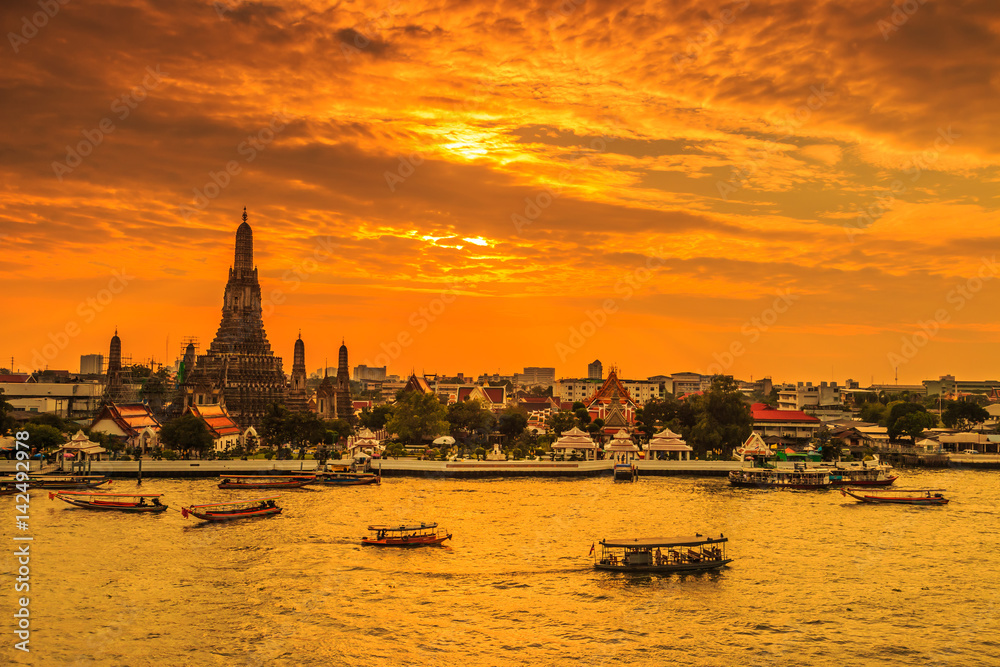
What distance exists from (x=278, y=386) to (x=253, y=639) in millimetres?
98183

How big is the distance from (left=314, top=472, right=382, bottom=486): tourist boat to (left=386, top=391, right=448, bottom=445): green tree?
30.9 m

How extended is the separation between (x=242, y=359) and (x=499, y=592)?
95852 mm

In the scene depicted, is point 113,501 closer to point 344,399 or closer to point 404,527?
point 404,527

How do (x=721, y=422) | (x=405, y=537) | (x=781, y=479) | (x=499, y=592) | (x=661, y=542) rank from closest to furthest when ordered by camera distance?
(x=499, y=592) → (x=661, y=542) → (x=405, y=537) → (x=781, y=479) → (x=721, y=422)

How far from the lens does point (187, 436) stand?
9062 centimetres

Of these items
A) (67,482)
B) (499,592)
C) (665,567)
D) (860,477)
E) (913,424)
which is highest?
(913,424)

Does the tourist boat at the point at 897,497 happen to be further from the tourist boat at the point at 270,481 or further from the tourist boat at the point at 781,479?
the tourist boat at the point at 270,481

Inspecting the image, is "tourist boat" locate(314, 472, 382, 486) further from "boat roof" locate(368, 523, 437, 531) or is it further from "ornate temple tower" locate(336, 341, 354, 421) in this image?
"ornate temple tower" locate(336, 341, 354, 421)

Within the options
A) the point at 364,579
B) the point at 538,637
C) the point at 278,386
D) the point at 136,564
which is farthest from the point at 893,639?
the point at 278,386

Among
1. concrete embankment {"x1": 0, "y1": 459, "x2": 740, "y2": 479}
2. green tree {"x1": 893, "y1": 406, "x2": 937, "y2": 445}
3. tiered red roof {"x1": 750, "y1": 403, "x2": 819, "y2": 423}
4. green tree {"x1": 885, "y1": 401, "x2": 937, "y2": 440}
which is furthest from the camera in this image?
green tree {"x1": 885, "y1": 401, "x2": 937, "y2": 440}

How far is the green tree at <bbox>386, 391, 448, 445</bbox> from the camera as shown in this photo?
361 feet

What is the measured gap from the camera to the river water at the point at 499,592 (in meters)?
32.3

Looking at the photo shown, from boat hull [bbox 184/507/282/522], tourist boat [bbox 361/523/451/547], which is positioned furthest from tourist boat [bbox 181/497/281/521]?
tourist boat [bbox 361/523/451/547]

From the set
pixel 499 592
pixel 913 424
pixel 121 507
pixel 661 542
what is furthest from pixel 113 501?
pixel 913 424
